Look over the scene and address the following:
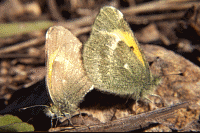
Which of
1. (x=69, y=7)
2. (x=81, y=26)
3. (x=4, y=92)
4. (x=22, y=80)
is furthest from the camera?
(x=69, y=7)

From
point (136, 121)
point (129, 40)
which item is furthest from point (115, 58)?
point (136, 121)

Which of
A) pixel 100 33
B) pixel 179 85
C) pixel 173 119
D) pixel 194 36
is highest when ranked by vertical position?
pixel 100 33

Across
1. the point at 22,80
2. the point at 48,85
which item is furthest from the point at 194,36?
the point at 22,80

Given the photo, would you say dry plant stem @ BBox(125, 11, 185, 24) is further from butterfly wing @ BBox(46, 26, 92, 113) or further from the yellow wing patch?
butterfly wing @ BBox(46, 26, 92, 113)

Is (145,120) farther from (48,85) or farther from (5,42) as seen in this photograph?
(5,42)

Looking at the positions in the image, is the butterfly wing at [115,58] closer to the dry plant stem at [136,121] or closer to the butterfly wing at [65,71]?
the butterfly wing at [65,71]

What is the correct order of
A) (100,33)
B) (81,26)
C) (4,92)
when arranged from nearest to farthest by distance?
(100,33) → (4,92) → (81,26)

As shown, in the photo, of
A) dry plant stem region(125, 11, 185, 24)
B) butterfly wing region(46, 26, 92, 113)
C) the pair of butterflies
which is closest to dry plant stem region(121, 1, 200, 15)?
dry plant stem region(125, 11, 185, 24)

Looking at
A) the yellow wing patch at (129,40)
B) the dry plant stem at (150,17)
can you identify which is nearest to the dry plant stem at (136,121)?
the yellow wing patch at (129,40)
